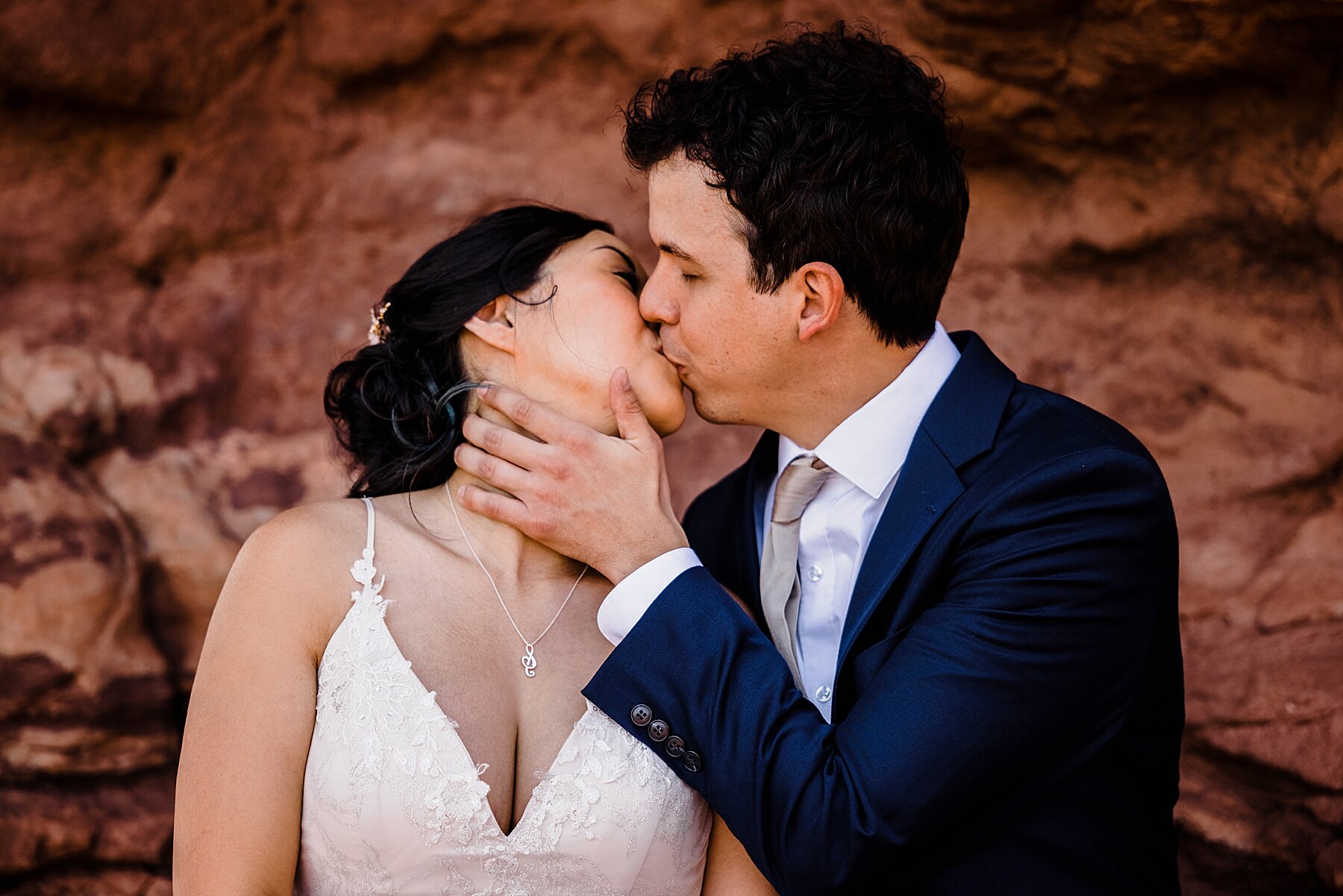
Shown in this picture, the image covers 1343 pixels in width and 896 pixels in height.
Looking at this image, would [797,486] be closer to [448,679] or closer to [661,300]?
[661,300]

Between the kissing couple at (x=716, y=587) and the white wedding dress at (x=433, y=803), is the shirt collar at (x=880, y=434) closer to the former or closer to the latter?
the kissing couple at (x=716, y=587)

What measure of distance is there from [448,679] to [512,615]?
0.26m

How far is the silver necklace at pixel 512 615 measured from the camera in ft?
8.35

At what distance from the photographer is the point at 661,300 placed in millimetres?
2721

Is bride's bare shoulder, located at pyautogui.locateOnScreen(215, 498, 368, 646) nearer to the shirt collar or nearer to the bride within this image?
the bride

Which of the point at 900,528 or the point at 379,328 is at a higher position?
the point at 379,328

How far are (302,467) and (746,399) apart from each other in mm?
1879

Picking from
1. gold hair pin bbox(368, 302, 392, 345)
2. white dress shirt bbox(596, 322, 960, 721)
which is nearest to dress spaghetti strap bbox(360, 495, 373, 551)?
gold hair pin bbox(368, 302, 392, 345)

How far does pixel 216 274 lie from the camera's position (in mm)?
4012

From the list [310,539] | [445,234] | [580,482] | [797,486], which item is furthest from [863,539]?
[445,234]

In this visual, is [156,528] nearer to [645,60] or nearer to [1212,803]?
[645,60]

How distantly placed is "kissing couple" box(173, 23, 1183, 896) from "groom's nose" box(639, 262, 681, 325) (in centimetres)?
1

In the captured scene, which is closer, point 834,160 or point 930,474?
point 930,474

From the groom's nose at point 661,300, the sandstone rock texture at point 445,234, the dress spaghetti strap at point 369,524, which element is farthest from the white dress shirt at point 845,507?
the sandstone rock texture at point 445,234
